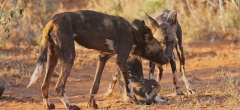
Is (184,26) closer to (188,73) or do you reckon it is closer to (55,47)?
(188,73)

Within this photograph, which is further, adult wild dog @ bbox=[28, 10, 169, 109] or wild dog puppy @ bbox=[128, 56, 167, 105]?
wild dog puppy @ bbox=[128, 56, 167, 105]

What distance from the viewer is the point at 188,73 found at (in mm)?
13367

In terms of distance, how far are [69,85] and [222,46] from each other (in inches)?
251

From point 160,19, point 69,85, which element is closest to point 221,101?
point 160,19

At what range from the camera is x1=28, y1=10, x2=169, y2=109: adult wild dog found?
767cm

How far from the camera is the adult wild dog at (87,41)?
7672 millimetres

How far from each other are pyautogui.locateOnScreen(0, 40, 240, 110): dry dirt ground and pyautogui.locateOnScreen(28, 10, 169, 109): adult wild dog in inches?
24.4

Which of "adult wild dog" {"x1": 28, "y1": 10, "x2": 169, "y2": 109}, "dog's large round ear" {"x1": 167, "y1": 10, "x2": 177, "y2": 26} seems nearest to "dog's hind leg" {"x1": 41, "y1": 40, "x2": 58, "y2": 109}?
"adult wild dog" {"x1": 28, "y1": 10, "x2": 169, "y2": 109}

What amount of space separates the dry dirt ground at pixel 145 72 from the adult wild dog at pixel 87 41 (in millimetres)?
621

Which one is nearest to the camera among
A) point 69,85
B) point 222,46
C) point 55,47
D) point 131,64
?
point 55,47

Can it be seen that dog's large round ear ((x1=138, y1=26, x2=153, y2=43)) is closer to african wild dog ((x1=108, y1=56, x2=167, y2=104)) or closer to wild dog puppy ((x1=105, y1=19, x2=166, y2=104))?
wild dog puppy ((x1=105, y1=19, x2=166, y2=104))

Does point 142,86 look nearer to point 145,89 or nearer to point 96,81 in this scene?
point 145,89

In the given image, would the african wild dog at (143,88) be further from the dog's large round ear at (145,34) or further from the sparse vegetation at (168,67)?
the dog's large round ear at (145,34)

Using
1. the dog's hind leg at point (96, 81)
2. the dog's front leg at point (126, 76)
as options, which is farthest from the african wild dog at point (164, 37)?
the dog's front leg at point (126, 76)
